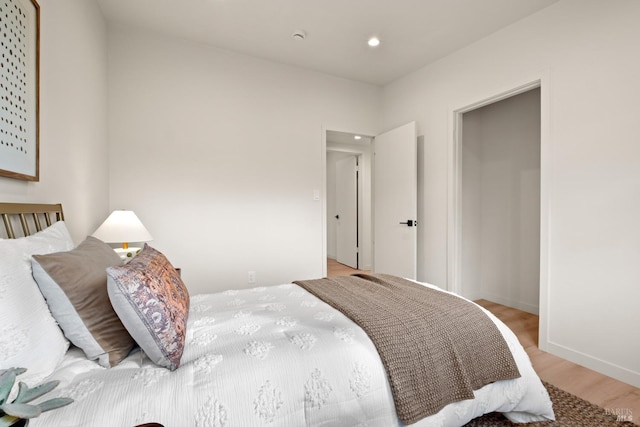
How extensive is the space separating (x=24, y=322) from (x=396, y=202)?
10.9 ft

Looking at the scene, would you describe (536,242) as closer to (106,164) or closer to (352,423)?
(352,423)

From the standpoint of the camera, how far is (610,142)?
2.01 metres

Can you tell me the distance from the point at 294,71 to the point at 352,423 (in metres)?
3.43

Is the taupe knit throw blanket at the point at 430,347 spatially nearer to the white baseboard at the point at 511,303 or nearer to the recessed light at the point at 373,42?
the white baseboard at the point at 511,303

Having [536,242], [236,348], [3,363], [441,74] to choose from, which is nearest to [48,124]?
[3,363]

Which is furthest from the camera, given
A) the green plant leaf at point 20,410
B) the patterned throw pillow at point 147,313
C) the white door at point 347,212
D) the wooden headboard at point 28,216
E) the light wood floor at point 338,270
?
the white door at point 347,212

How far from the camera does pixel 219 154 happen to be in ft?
10.1

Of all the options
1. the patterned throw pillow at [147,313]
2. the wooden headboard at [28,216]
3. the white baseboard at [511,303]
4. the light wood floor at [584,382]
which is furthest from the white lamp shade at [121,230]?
the white baseboard at [511,303]

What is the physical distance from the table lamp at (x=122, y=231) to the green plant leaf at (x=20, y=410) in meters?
1.77

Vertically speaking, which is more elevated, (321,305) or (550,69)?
(550,69)

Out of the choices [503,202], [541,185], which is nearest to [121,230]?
[541,185]

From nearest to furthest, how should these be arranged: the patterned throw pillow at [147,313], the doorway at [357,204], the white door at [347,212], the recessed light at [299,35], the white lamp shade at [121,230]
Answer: the patterned throw pillow at [147,313] → the white lamp shade at [121,230] → the recessed light at [299,35] → the doorway at [357,204] → the white door at [347,212]

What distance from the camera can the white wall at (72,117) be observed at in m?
1.48

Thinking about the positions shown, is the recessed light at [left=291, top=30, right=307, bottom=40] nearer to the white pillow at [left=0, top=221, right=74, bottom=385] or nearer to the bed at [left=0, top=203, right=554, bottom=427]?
the bed at [left=0, top=203, right=554, bottom=427]
